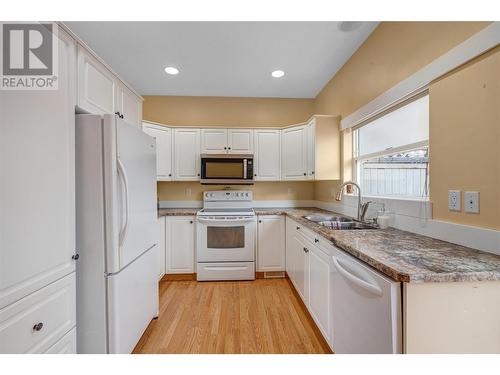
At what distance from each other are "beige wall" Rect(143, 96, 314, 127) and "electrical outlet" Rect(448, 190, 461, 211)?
2510 millimetres

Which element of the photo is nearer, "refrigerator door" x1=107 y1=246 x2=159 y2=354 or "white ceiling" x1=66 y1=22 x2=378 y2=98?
"refrigerator door" x1=107 y1=246 x2=159 y2=354

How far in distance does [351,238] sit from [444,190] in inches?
24.6

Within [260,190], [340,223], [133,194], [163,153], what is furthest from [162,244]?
[340,223]

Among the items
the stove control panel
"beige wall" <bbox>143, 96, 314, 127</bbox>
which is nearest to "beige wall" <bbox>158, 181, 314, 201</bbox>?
the stove control panel

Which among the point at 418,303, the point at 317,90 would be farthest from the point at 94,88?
the point at 317,90

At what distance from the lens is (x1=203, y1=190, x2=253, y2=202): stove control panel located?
3182mm

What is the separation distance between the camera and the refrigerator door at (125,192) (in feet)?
4.17

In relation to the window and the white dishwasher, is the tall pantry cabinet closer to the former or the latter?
the white dishwasher

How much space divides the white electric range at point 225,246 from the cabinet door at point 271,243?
0.10 meters

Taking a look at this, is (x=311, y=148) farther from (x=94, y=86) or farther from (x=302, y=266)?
(x=94, y=86)

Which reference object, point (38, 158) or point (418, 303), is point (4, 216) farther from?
point (418, 303)

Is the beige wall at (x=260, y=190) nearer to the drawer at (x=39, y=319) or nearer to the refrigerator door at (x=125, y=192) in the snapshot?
the refrigerator door at (x=125, y=192)

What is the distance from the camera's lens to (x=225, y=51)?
2.18 metres

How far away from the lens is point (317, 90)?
10.3 ft
